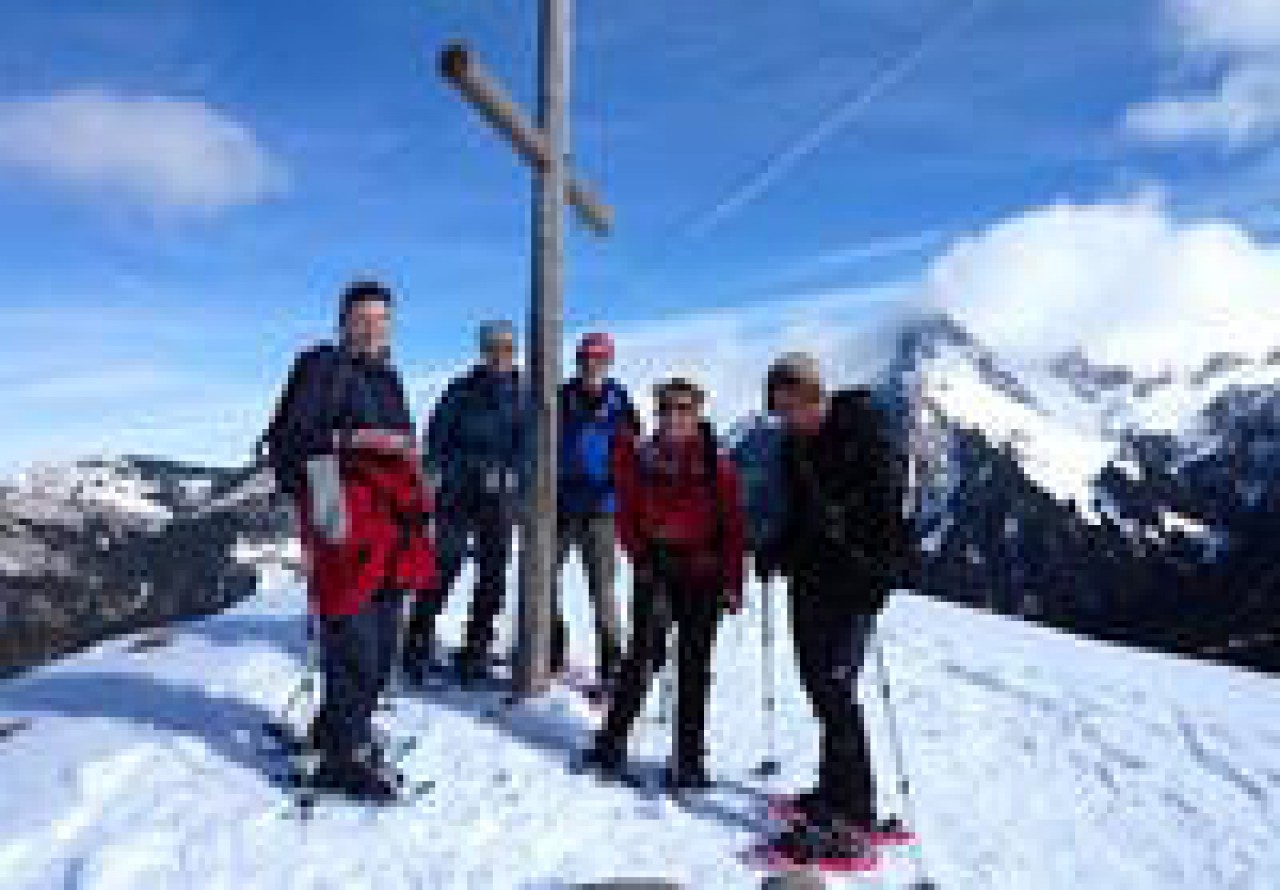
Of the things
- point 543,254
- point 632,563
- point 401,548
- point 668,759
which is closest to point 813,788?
point 668,759

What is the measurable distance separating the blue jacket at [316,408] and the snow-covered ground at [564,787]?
7.03 feet

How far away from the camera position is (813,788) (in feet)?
32.5

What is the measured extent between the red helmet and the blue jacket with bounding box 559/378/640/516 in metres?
0.29

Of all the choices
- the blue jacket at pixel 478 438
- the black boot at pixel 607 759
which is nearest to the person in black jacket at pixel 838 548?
the black boot at pixel 607 759

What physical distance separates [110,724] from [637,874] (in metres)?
4.14

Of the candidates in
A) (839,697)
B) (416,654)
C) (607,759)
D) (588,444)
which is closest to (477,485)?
(588,444)

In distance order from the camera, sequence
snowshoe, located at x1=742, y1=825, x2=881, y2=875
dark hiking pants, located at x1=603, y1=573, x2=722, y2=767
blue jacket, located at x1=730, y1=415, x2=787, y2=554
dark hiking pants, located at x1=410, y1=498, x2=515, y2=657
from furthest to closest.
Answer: dark hiking pants, located at x1=410, y1=498, x2=515, y2=657 < dark hiking pants, located at x1=603, y1=573, x2=722, y2=767 < blue jacket, located at x1=730, y1=415, x2=787, y2=554 < snowshoe, located at x1=742, y1=825, x2=881, y2=875

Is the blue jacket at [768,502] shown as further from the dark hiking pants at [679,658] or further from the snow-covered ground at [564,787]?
the snow-covered ground at [564,787]

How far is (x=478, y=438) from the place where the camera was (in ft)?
38.3

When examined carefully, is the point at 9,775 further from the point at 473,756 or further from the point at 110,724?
the point at 473,756

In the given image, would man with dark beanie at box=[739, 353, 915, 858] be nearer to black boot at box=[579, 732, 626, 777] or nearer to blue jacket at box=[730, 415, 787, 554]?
blue jacket at box=[730, 415, 787, 554]

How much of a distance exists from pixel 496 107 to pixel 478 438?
2.78 meters

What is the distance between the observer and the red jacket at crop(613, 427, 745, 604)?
31.6ft

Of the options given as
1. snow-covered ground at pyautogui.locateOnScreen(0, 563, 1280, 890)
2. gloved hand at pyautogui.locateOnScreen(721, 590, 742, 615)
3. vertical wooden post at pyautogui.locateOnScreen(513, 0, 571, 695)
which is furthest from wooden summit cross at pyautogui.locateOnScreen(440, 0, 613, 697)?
gloved hand at pyautogui.locateOnScreen(721, 590, 742, 615)
